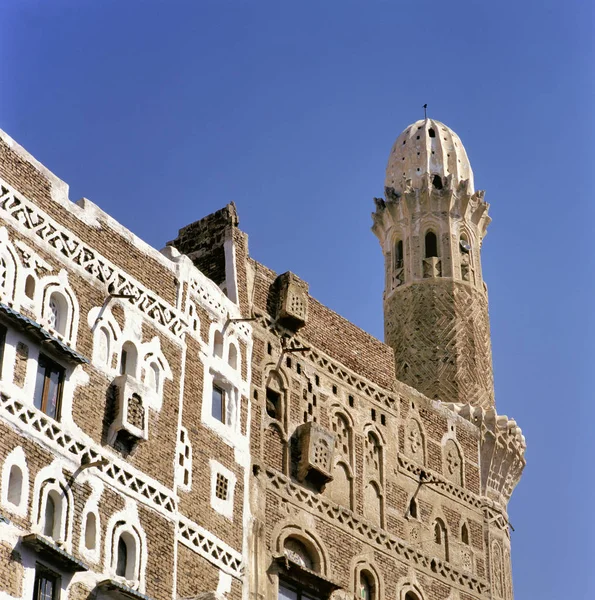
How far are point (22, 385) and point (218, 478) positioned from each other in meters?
4.08

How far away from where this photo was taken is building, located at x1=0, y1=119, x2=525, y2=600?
21547mm

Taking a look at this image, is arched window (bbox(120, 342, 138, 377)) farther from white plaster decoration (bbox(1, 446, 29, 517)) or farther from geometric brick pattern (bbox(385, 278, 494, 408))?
geometric brick pattern (bbox(385, 278, 494, 408))

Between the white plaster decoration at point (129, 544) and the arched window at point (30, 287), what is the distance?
9.50 feet

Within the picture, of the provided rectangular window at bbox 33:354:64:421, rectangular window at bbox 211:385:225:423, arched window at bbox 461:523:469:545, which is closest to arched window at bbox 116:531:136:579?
rectangular window at bbox 33:354:64:421

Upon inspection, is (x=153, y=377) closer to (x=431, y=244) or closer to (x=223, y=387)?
(x=223, y=387)

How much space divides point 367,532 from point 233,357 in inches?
140

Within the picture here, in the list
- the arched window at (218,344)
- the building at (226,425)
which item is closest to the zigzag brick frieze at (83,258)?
the building at (226,425)

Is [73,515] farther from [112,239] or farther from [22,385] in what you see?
[112,239]

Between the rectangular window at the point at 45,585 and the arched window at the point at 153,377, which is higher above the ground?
the arched window at the point at 153,377

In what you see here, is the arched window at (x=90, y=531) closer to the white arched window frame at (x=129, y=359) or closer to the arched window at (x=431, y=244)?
the white arched window frame at (x=129, y=359)

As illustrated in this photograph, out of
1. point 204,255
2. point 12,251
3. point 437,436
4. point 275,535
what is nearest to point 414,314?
point 437,436

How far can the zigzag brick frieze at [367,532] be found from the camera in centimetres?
2570

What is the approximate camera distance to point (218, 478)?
24.4m

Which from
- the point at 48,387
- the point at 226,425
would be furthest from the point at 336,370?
the point at 48,387
